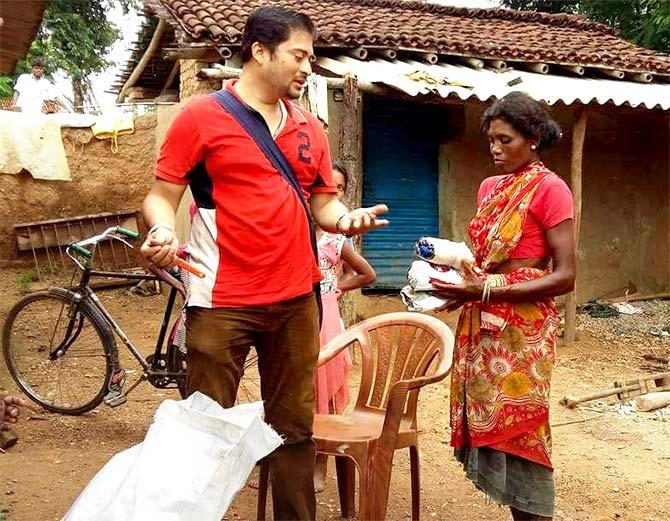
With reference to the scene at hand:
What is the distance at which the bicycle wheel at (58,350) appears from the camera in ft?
13.9

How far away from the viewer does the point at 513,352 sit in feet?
7.73

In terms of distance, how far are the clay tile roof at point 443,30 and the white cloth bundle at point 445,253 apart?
181 inches

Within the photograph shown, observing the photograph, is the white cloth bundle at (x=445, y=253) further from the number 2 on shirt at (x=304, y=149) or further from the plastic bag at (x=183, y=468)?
the plastic bag at (x=183, y=468)

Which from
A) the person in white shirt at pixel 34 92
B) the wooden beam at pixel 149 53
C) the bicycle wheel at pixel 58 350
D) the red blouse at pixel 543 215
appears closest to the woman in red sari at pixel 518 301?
the red blouse at pixel 543 215

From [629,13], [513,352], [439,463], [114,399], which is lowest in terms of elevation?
[439,463]

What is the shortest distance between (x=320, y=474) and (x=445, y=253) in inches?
55.7

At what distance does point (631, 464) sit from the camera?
398 cm

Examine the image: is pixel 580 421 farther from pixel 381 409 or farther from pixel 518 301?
pixel 518 301

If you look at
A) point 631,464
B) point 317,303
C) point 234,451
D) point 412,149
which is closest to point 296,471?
point 317,303

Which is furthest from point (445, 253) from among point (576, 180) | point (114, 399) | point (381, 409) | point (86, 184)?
point (86, 184)

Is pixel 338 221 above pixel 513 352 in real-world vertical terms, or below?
above

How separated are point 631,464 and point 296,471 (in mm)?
2493

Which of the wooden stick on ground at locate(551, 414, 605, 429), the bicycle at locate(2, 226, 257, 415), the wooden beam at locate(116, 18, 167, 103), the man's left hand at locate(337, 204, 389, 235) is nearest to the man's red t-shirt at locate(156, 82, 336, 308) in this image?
the man's left hand at locate(337, 204, 389, 235)

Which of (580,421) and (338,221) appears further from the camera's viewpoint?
(580,421)
